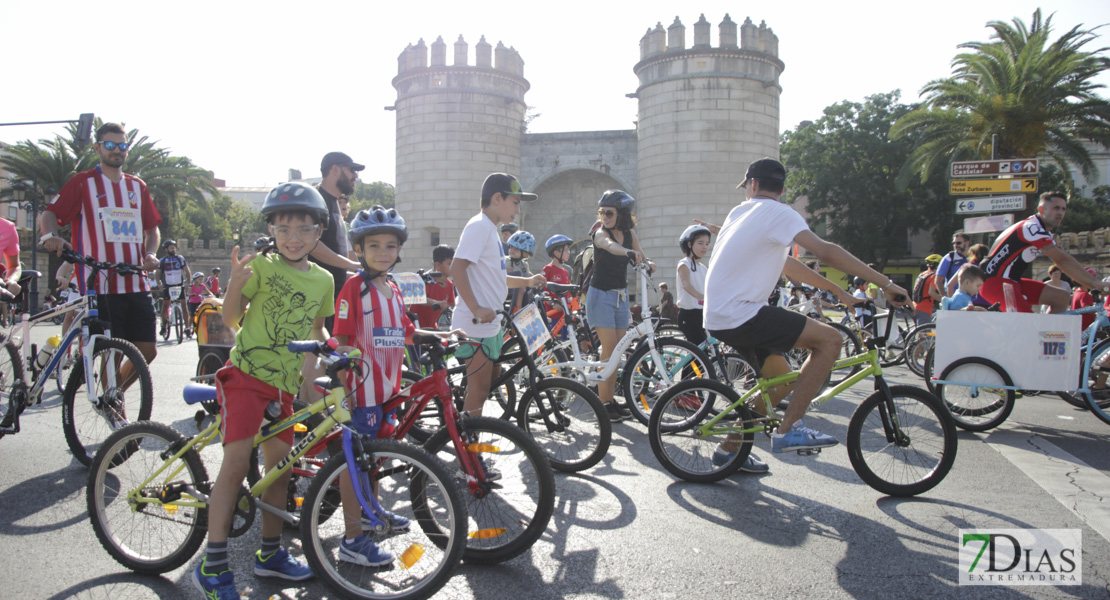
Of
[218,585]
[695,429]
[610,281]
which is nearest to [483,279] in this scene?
[695,429]

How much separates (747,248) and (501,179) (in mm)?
1607

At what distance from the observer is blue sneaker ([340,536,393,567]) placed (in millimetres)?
2865

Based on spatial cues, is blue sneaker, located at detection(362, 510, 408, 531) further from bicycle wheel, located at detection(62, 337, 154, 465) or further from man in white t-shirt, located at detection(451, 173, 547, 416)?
bicycle wheel, located at detection(62, 337, 154, 465)

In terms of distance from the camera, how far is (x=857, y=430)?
409 cm

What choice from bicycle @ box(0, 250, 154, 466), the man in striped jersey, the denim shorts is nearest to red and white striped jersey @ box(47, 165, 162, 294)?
the man in striped jersey

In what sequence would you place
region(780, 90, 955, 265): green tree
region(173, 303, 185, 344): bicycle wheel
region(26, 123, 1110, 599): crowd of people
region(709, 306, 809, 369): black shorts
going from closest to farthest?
region(26, 123, 1110, 599): crowd of people
region(709, 306, 809, 369): black shorts
region(173, 303, 185, 344): bicycle wheel
region(780, 90, 955, 265): green tree

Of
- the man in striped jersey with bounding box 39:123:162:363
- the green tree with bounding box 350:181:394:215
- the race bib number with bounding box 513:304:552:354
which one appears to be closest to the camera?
the race bib number with bounding box 513:304:552:354

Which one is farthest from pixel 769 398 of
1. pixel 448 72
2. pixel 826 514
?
pixel 448 72

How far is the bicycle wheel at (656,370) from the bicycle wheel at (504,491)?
2463 mm

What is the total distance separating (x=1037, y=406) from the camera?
730cm

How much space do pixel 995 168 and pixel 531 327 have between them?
12.2m

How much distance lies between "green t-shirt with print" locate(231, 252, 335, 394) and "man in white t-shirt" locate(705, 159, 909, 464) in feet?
7.88

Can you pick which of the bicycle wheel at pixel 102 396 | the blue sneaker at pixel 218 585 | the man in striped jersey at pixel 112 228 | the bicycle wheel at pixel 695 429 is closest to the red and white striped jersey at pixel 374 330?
the blue sneaker at pixel 218 585

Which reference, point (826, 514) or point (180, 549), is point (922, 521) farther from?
point (180, 549)
